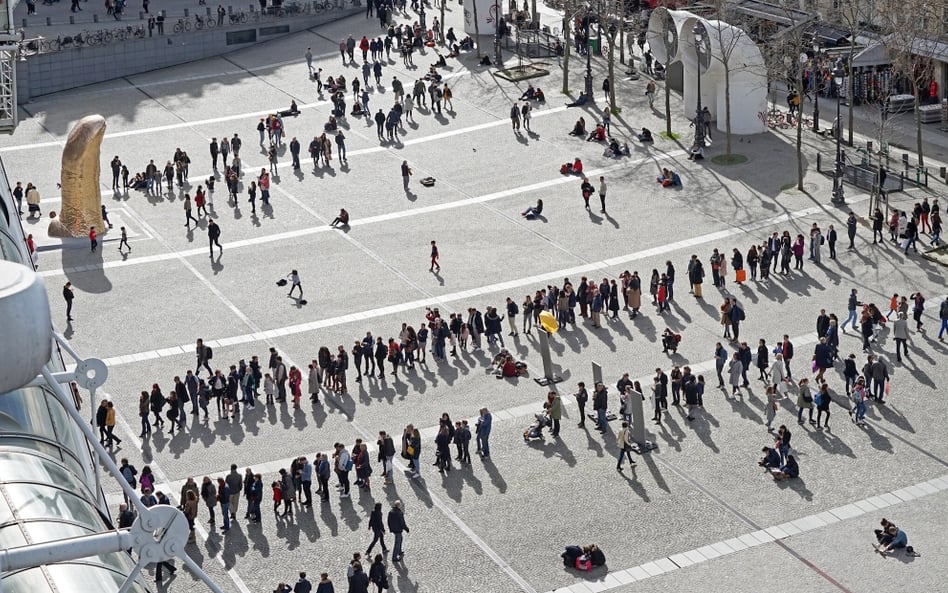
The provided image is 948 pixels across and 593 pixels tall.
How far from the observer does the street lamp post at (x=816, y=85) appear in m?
52.4

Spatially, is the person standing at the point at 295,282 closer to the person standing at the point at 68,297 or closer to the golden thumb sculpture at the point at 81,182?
the person standing at the point at 68,297

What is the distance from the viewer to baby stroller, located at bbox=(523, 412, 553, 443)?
104 ft

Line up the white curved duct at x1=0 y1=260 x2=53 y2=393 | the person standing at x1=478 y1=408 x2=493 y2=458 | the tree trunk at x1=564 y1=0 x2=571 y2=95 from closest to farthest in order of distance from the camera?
the white curved duct at x1=0 y1=260 x2=53 y2=393 → the person standing at x1=478 y1=408 x2=493 y2=458 → the tree trunk at x1=564 y1=0 x2=571 y2=95

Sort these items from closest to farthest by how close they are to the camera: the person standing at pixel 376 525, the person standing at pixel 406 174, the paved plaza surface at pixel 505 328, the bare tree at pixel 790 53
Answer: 1. the person standing at pixel 376 525
2. the paved plaza surface at pixel 505 328
3. the person standing at pixel 406 174
4. the bare tree at pixel 790 53

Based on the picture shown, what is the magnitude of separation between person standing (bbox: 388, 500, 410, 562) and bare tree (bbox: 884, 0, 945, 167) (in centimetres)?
2761

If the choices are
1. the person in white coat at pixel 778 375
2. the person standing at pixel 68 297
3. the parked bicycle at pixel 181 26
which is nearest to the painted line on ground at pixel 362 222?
the person standing at pixel 68 297

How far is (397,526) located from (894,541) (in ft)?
29.5

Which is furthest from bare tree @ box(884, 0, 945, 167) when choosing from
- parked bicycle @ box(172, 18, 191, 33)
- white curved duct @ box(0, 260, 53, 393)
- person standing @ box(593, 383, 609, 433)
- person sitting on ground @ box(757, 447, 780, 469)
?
white curved duct @ box(0, 260, 53, 393)

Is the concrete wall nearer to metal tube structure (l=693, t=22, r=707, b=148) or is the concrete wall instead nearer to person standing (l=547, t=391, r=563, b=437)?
metal tube structure (l=693, t=22, r=707, b=148)

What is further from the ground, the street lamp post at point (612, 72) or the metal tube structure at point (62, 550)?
the metal tube structure at point (62, 550)

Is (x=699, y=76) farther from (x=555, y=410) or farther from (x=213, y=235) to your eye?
(x=555, y=410)

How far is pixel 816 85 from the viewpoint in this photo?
52.5 meters

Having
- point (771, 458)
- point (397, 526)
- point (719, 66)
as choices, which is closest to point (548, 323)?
point (771, 458)

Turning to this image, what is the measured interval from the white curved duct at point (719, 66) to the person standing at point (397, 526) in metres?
28.8
